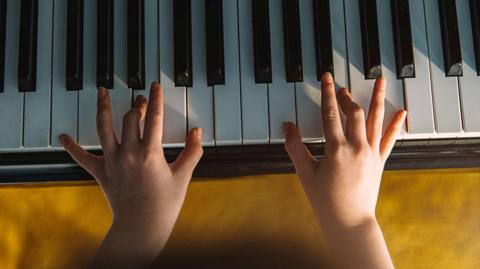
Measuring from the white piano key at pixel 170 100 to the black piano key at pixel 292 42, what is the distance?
215 millimetres

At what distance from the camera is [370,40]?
3.39ft

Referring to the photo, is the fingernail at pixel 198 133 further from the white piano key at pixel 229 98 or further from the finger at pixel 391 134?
the finger at pixel 391 134

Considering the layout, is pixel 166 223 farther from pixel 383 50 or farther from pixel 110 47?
pixel 383 50

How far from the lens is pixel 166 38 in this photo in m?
1.06

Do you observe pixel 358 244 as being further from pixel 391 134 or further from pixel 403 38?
pixel 403 38

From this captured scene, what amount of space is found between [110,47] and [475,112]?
0.73m

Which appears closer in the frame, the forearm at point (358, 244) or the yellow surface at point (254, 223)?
the forearm at point (358, 244)

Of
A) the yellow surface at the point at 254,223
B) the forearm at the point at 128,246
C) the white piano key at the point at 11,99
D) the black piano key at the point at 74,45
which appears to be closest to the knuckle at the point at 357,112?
the yellow surface at the point at 254,223

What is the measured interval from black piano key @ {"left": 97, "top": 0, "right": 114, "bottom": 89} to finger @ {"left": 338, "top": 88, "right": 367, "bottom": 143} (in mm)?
466

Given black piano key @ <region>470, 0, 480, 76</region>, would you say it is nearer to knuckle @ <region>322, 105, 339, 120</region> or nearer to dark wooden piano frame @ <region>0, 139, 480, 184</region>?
dark wooden piano frame @ <region>0, 139, 480, 184</region>

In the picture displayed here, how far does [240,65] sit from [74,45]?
1.10ft

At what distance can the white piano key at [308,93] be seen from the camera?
1.04 meters

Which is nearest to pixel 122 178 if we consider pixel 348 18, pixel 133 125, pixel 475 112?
pixel 133 125

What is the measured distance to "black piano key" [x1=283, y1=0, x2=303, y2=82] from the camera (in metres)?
1.03
